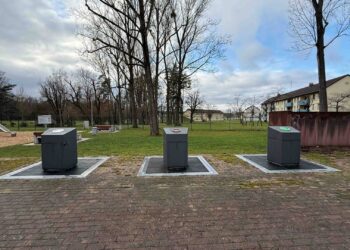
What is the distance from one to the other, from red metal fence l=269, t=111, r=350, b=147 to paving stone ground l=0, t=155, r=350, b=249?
14.1ft

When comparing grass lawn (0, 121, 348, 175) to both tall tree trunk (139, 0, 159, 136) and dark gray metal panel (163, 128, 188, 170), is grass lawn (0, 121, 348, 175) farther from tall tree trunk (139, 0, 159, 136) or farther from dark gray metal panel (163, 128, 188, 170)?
tall tree trunk (139, 0, 159, 136)

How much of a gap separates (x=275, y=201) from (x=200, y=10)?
27.8 metres

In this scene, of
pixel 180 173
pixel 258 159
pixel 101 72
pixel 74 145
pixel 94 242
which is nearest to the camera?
pixel 94 242

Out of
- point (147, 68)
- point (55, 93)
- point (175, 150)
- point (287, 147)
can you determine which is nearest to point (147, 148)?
point (175, 150)

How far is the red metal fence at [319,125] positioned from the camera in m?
10.6

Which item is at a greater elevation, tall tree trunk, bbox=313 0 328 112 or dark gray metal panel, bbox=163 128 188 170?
tall tree trunk, bbox=313 0 328 112

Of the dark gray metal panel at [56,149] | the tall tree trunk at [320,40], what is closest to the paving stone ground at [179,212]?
the dark gray metal panel at [56,149]

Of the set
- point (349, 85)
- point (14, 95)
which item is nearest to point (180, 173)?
point (14, 95)

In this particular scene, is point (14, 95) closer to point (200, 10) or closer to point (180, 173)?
point (200, 10)

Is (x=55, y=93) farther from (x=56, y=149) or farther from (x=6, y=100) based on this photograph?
(x=56, y=149)

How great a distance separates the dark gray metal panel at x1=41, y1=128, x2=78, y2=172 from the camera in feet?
22.1

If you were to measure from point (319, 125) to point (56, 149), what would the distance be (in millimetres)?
8969

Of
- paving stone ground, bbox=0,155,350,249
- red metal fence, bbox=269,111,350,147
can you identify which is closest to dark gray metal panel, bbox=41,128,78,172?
paving stone ground, bbox=0,155,350,249

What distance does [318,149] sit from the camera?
1068cm
